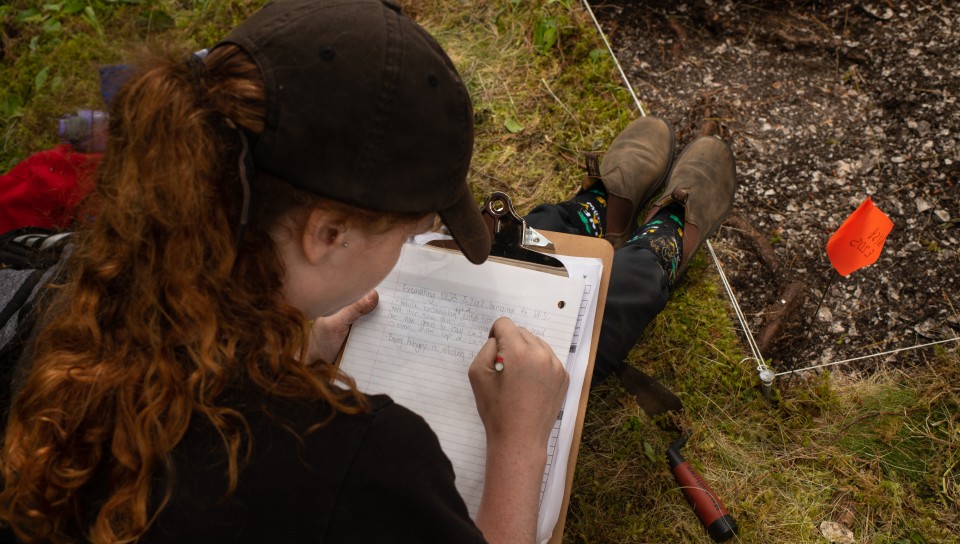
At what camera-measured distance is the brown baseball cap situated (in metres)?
0.82

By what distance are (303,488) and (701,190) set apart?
5.35 ft

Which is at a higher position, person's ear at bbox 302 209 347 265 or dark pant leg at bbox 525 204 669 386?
person's ear at bbox 302 209 347 265

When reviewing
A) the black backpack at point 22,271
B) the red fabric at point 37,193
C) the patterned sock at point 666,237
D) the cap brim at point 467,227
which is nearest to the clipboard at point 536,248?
the cap brim at point 467,227

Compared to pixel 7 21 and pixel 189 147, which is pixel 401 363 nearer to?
pixel 189 147

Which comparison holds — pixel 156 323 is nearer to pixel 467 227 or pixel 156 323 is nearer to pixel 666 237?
pixel 467 227

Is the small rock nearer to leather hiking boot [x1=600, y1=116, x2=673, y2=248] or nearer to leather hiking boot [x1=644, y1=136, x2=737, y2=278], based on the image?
leather hiking boot [x1=644, y1=136, x2=737, y2=278]

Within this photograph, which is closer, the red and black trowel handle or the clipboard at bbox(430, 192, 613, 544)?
the clipboard at bbox(430, 192, 613, 544)

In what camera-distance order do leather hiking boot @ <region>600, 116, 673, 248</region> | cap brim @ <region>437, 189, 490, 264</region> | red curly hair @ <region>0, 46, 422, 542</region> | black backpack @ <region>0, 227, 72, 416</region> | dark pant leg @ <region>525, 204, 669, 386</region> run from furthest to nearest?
leather hiking boot @ <region>600, 116, 673, 248</region> < dark pant leg @ <region>525, 204, 669, 386</region> < black backpack @ <region>0, 227, 72, 416</region> < cap brim @ <region>437, 189, 490, 264</region> < red curly hair @ <region>0, 46, 422, 542</region>

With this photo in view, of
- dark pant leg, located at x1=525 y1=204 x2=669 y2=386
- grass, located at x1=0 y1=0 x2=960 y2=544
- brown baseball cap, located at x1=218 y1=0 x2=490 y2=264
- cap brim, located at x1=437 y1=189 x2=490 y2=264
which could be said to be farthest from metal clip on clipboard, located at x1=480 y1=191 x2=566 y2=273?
grass, located at x1=0 y1=0 x2=960 y2=544

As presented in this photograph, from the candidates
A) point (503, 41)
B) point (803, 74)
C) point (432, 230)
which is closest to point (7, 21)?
point (503, 41)

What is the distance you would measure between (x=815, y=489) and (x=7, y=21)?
3.65 m

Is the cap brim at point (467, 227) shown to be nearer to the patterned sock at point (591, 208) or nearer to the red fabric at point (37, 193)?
the patterned sock at point (591, 208)

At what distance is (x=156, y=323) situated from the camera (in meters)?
0.86

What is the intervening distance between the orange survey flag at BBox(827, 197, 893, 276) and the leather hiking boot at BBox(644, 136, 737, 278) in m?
0.51
